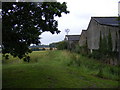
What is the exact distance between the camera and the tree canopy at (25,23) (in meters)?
4.42

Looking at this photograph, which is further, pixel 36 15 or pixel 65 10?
pixel 65 10

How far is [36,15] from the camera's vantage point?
5488 mm

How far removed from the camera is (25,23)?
4895 mm

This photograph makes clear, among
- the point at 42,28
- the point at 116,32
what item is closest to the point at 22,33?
the point at 42,28

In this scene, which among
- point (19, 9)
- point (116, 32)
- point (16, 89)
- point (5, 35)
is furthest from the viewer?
point (116, 32)

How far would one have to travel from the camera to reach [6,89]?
4.86 meters

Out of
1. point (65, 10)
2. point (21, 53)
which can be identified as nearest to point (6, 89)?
point (21, 53)

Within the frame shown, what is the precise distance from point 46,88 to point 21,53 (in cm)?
171

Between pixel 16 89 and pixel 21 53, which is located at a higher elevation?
pixel 21 53

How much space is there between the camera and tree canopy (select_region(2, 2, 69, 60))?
4422 millimetres

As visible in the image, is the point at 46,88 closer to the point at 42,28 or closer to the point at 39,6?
the point at 42,28

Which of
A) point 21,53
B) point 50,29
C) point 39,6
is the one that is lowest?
point 21,53

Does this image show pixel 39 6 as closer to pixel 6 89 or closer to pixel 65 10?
pixel 65 10

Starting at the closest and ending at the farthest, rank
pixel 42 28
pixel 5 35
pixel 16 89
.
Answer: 1. pixel 5 35
2. pixel 16 89
3. pixel 42 28
